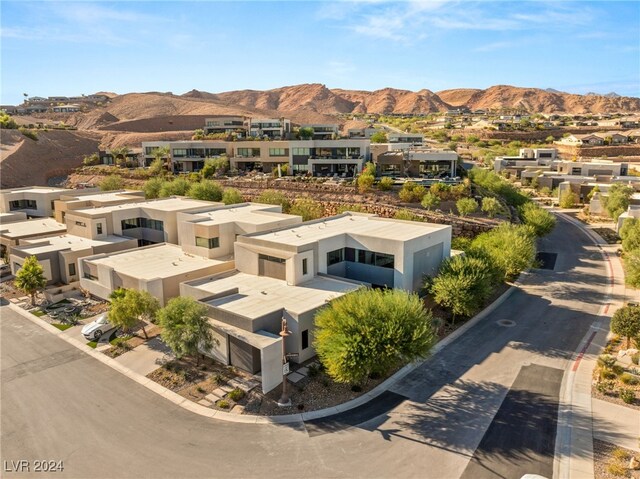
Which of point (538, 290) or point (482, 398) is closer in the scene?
point (482, 398)

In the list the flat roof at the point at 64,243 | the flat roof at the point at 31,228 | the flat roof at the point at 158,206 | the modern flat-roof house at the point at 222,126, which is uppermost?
the modern flat-roof house at the point at 222,126

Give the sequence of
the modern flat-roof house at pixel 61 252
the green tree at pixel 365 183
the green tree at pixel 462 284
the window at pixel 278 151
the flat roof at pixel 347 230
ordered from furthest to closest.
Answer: the window at pixel 278 151
the green tree at pixel 365 183
the modern flat-roof house at pixel 61 252
the flat roof at pixel 347 230
the green tree at pixel 462 284

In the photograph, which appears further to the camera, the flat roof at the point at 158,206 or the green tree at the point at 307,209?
the green tree at the point at 307,209

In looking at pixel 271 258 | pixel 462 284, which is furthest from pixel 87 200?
pixel 462 284

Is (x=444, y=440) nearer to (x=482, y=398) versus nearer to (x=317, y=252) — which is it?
(x=482, y=398)

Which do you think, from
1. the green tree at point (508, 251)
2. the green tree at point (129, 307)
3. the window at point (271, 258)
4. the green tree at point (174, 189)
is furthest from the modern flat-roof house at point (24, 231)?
the green tree at point (508, 251)

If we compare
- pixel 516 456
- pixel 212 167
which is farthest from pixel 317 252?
pixel 212 167

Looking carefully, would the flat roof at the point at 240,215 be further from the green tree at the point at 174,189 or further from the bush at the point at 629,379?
the bush at the point at 629,379
